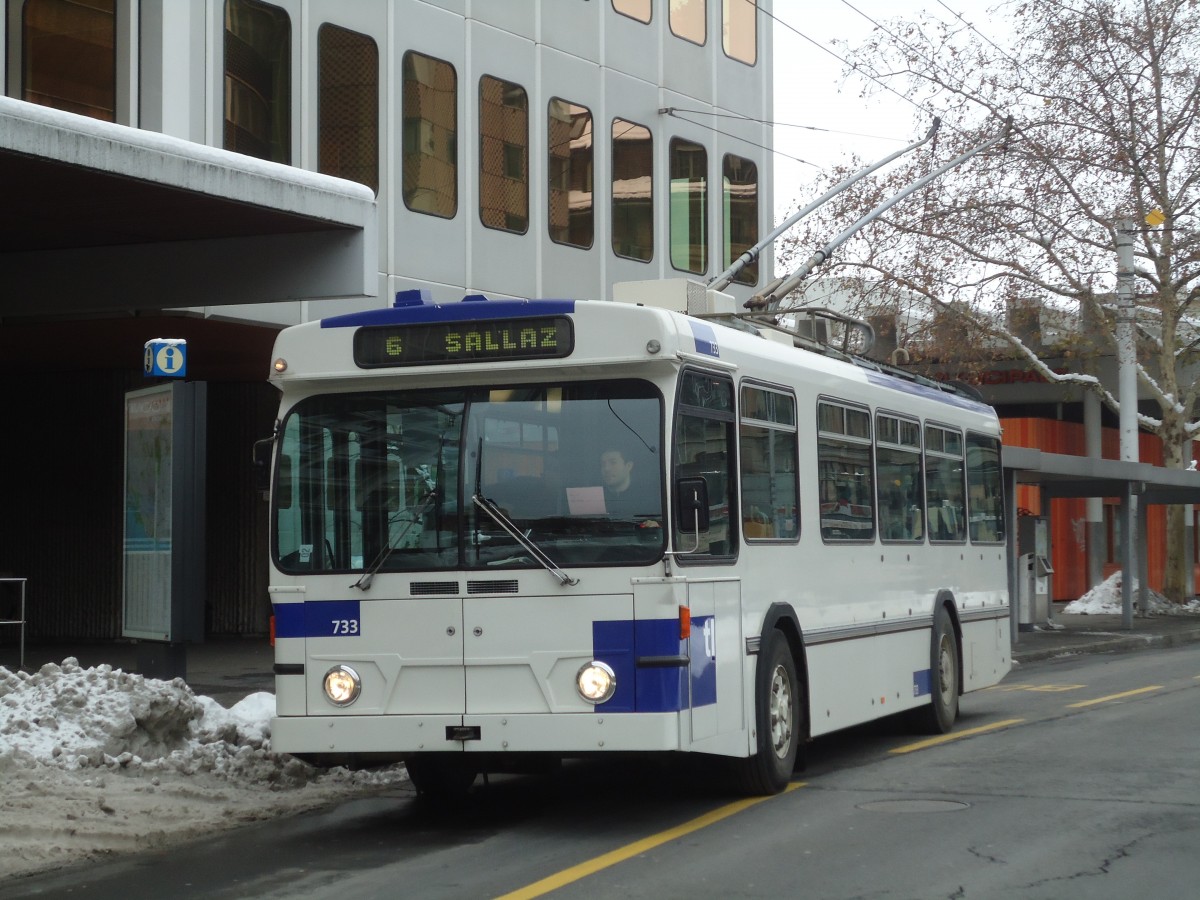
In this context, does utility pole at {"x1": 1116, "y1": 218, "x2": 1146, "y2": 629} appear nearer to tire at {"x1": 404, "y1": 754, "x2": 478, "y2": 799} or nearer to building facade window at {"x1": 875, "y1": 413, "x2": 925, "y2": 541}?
building facade window at {"x1": 875, "y1": 413, "x2": 925, "y2": 541}

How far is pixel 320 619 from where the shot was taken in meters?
9.68

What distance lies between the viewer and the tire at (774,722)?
33.8ft

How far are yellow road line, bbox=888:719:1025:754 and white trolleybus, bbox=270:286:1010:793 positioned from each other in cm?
299

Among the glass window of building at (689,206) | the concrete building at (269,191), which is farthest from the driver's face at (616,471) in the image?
the glass window of building at (689,206)

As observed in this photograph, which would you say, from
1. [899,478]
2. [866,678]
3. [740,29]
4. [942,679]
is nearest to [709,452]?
[866,678]

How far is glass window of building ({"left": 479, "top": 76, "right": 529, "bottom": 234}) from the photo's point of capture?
23406mm

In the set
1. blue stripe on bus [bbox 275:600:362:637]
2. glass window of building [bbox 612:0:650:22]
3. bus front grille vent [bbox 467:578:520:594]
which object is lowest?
blue stripe on bus [bbox 275:600:362:637]

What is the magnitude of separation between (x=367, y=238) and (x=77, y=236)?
3030 mm

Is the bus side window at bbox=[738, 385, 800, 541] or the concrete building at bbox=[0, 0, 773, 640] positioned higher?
the concrete building at bbox=[0, 0, 773, 640]

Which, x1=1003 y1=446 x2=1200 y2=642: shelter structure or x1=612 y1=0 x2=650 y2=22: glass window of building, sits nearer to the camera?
x1=612 y1=0 x2=650 y2=22: glass window of building

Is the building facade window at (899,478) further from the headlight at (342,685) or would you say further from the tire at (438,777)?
the headlight at (342,685)

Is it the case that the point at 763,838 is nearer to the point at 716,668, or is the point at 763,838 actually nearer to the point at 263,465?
the point at 716,668

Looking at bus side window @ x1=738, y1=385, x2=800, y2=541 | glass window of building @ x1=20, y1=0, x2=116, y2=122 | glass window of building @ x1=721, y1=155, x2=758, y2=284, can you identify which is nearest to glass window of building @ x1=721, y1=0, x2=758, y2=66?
glass window of building @ x1=721, y1=155, x2=758, y2=284

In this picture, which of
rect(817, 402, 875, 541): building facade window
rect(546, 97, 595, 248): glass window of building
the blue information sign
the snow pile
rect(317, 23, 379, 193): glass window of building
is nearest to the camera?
rect(817, 402, 875, 541): building facade window
